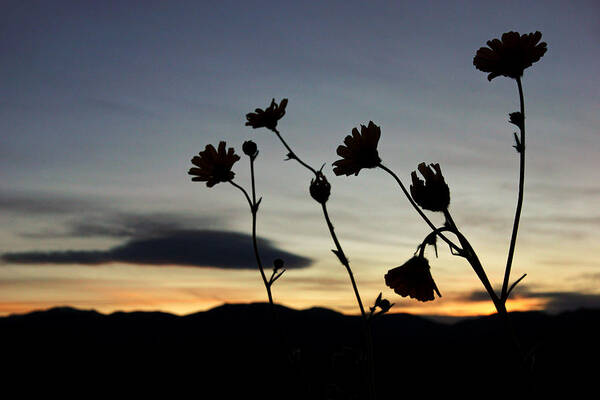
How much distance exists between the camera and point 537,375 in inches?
68.2

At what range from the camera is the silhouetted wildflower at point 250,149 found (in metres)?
3.58

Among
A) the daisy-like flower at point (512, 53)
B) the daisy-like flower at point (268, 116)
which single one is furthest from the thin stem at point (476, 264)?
the daisy-like flower at point (268, 116)

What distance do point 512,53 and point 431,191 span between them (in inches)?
30.7

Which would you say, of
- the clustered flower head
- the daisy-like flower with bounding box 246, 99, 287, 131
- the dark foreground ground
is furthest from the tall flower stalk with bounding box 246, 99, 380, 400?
the dark foreground ground

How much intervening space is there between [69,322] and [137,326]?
2262 cm

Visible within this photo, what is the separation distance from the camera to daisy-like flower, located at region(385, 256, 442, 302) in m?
2.01

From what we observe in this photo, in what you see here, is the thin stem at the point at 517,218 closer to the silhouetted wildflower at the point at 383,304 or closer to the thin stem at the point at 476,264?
the thin stem at the point at 476,264

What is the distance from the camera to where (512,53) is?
2154 mm

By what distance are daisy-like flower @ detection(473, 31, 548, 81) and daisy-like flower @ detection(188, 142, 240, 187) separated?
178 cm

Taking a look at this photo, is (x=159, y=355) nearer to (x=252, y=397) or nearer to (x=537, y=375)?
(x=252, y=397)

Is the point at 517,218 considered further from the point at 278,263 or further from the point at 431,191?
the point at 278,263

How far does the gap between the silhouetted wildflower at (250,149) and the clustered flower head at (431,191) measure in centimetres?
186

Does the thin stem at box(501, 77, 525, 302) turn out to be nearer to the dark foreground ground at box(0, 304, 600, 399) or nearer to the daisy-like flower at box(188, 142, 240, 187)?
the daisy-like flower at box(188, 142, 240, 187)

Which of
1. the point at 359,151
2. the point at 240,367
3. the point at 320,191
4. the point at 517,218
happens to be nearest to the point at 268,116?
the point at 320,191
